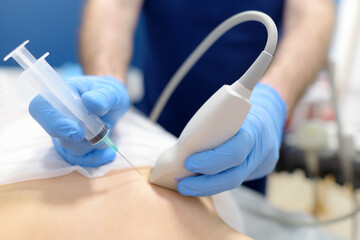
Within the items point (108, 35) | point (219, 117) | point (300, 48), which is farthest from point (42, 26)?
point (219, 117)

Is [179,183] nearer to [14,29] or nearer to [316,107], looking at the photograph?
[316,107]

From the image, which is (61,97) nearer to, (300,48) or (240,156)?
(240,156)

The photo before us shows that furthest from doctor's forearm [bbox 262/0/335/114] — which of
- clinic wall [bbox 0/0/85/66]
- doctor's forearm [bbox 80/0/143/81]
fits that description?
clinic wall [bbox 0/0/85/66]

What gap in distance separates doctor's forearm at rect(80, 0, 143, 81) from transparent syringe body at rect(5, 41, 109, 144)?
43cm

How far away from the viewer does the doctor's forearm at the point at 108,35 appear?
110cm

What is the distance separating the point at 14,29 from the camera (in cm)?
202

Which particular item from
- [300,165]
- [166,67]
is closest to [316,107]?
[300,165]

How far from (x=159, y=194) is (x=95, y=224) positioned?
145 mm

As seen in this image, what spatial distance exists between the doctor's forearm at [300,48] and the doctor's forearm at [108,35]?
51cm

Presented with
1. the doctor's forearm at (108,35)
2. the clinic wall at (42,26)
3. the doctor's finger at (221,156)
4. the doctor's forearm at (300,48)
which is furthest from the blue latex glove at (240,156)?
the clinic wall at (42,26)

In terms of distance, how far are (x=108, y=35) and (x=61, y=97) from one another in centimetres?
63

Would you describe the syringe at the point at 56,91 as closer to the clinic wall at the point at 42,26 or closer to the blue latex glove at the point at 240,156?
the blue latex glove at the point at 240,156

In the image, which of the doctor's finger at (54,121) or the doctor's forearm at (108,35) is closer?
the doctor's finger at (54,121)

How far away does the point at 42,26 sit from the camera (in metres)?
2.09
